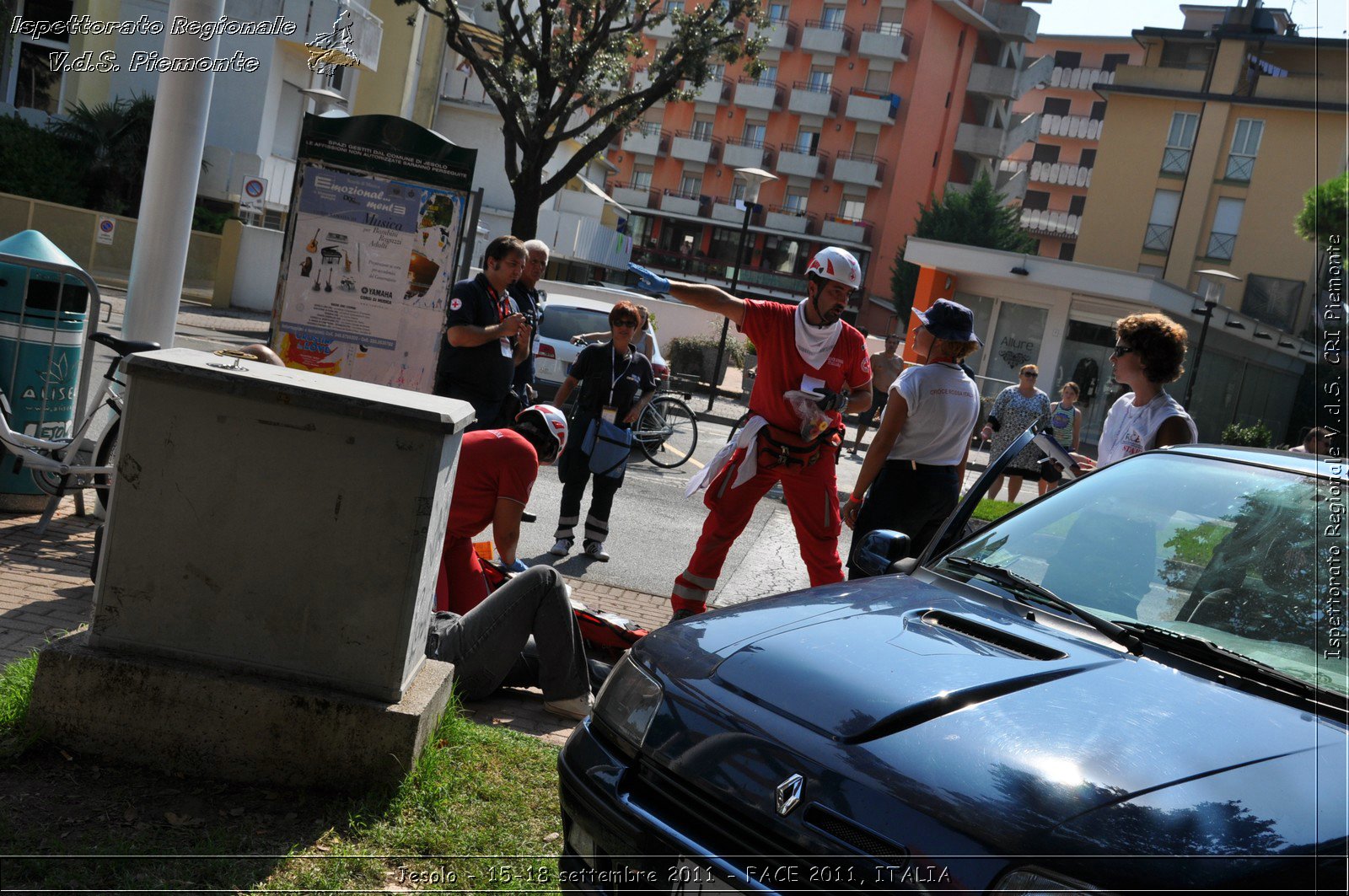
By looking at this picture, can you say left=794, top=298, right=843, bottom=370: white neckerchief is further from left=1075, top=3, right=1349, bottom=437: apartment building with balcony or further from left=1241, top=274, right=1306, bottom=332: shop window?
left=1241, top=274, right=1306, bottom=332: shop window

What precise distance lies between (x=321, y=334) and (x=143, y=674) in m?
3.95

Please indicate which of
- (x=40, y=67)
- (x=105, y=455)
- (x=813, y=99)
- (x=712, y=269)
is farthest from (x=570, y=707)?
(x=813, y=99)

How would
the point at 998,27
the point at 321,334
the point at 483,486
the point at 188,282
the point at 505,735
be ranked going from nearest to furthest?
the point at 505,735, the point at 483,486, the point at 321,334, the point at 188,282, the point at 998,27

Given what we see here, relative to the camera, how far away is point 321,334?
23.9 feet

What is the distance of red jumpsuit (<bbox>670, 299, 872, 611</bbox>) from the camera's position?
6.12 m

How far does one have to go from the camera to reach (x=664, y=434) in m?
15.1

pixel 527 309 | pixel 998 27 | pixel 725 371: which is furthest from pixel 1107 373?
pixel 998 27

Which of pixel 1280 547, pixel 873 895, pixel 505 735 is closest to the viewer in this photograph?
pixel 873 895

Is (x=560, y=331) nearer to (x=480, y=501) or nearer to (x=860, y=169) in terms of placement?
(x=480, y=501)

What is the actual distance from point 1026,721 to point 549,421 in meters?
3.42

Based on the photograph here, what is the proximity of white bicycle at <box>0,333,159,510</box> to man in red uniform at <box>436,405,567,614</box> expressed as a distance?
225 centimetres

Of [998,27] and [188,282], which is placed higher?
[998,27]

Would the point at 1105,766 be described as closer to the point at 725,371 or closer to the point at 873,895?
the point at 873,895

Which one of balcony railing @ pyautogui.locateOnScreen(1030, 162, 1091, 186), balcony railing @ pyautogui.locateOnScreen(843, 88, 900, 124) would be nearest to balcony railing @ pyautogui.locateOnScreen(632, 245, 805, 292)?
balcony railing @ pyautogui.locateOnScreen(843, 88, 900, 124)
